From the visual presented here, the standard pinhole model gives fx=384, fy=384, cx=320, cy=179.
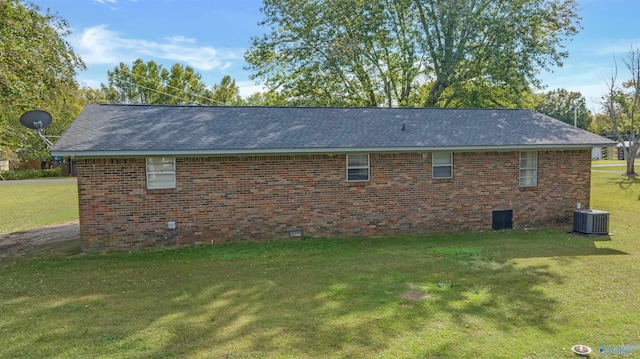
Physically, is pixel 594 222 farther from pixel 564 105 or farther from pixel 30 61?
pixel 564 105

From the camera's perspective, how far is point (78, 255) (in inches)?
372

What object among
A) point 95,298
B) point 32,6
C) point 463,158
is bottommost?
point 95,298

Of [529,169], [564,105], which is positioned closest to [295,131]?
[529,169]

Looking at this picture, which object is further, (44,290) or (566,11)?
(566,11)

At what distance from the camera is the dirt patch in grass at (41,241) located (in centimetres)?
990

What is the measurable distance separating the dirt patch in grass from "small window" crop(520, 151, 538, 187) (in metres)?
13.0

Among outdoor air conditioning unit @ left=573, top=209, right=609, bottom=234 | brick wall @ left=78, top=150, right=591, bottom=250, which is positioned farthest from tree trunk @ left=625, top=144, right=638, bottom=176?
outdoor air conditioning unit @ left=573, top=209, right=609, bottom=234

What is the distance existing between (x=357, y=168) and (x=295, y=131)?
2155 mm

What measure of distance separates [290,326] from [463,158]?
8395 mm

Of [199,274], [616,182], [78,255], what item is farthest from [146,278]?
[616,182]

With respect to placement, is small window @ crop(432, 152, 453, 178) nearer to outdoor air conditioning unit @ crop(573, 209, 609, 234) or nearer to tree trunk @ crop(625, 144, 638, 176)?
outdoor air conditioning unit @ crop(573, 209, 609, 234)

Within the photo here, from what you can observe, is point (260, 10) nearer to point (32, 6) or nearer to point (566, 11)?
point (32, 6)

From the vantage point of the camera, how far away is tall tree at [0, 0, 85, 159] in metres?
9.14

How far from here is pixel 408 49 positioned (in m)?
23.2
